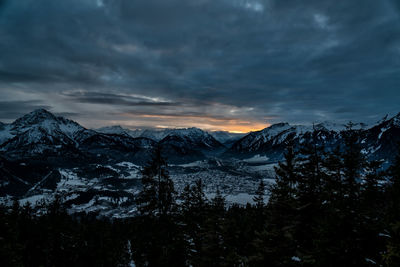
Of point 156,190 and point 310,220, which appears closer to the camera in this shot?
point 310,220

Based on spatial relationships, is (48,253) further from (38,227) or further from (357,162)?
(357,162)

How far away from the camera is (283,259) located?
14727mm

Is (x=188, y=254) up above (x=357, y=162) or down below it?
below

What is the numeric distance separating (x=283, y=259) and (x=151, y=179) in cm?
1440

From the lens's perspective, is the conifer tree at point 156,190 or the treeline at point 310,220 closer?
the treeline at point 310,220

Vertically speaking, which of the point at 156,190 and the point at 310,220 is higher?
the point at 310,220

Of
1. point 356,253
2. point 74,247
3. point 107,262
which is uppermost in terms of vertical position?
point 356,253

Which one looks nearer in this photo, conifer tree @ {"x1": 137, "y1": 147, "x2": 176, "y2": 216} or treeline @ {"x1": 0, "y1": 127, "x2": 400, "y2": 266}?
treeline @ {"x1": 0, "y1": 127, "x2": 400, "y2": 266}

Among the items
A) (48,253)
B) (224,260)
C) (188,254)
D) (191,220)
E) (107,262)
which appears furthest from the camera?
(107,262)

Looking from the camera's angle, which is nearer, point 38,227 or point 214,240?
point 214,240

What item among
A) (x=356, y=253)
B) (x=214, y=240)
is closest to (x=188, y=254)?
(x=214, y=240)

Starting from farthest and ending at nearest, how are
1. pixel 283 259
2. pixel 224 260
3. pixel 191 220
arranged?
Answer: pixel 191 220, pixel 224 260, pixel 283 259

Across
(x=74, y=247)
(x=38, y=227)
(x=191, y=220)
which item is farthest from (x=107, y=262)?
(x=191, y=220)

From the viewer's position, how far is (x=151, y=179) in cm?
2359
